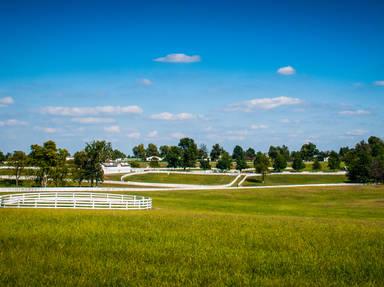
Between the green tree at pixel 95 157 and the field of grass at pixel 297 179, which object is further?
the field of grass at pixel 297 179

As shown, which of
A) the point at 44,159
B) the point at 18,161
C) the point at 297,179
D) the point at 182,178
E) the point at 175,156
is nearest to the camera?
the point at 44,159

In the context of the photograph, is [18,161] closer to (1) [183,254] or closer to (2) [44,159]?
(2) [44,159]

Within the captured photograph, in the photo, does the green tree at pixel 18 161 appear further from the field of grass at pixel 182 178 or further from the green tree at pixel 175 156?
the green tree at pixel 175 156

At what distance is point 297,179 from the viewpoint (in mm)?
117438

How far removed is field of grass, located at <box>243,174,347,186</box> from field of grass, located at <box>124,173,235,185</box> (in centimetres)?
725

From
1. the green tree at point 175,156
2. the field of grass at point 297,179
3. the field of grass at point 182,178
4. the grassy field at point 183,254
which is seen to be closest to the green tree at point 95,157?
the field of grass at point 182,178

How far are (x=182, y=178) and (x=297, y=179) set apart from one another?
33405 millimetres

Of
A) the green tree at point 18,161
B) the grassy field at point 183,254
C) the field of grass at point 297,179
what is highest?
the green tree at point 18,161

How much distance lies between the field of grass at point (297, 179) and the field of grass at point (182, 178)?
725cm

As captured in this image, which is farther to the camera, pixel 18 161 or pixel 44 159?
pixel 18 161

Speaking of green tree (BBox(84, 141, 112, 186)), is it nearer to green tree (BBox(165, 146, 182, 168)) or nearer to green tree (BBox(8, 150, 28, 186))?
green tree (BBox(8, 150, 28, 186))

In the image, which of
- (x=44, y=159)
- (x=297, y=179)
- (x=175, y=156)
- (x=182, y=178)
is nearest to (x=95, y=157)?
(x=44, y=159)

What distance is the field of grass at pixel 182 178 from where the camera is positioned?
110 metres

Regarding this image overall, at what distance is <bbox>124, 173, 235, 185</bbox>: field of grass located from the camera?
361ft
